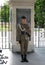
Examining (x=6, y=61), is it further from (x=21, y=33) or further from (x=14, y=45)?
(x=14, y=45)

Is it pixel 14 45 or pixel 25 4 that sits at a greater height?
pixel 25 4

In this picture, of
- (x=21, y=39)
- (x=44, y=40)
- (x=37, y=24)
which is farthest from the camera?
(x=44, y=40)

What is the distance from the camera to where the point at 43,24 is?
18.4 meters

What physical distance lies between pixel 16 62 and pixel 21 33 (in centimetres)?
118

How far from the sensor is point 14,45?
13898 mm

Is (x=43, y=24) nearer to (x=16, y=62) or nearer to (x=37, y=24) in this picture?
(x=37, y=24)

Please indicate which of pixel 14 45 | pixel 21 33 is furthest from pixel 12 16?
pixel 21 33

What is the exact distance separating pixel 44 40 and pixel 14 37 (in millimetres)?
6372

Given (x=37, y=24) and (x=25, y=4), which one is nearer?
(x=25, y=4)

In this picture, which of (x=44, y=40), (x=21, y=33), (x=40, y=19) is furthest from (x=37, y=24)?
(x=21, y=33)

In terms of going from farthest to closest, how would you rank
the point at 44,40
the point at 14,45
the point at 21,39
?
the point at 44,40 → the point at 14,45 → the point at 21,39

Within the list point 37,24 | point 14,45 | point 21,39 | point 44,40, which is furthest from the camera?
point 44,40

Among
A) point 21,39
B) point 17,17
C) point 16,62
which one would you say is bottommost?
point 16,62

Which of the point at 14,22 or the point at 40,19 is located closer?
the point at 14,22
